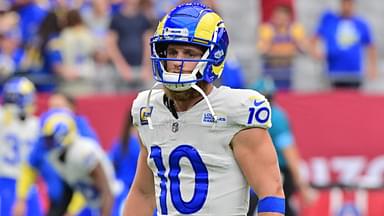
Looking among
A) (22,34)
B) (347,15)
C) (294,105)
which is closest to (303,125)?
(294,105)

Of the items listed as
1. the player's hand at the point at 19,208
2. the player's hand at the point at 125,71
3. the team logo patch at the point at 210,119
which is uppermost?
the team logo patch at the point at 210,119

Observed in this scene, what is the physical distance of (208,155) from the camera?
A: 5.17 m

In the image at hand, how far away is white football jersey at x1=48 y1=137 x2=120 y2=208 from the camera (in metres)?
9.64

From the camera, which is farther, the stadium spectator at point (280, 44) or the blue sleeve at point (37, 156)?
the stadium spectator at point (280, 44)

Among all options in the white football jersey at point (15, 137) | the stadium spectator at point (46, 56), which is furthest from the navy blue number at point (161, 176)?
the stadium spectator at point (46, 56)

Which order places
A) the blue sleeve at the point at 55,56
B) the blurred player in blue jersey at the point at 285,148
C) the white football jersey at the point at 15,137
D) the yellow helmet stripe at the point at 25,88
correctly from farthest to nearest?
1. the blue sleeve at the point at 55,56
2. the white football jersey at the point at 15,137
3. the yellow helmet stripe at the point at 25,88
4. the blurred player in blue jersey at the point at 285,148

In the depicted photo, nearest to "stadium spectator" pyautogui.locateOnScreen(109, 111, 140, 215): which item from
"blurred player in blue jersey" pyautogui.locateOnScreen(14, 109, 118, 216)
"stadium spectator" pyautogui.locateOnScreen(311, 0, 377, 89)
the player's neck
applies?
"blurred player in blue jersey" pyautogui.locateOnScreen(14, 109, 118, 216)

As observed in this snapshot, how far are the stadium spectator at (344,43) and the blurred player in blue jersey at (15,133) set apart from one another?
11.1 ft

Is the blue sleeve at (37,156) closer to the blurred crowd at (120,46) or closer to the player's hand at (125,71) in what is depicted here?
the blurred crowd at (120,46)

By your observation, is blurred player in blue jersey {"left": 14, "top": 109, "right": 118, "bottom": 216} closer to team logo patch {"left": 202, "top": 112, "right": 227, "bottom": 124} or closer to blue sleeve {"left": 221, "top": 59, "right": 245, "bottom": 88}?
blue sleeve {"left": 221, "top": 59, "right": 245, "bottom": 88}

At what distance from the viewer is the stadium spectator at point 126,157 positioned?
10062 millimetres

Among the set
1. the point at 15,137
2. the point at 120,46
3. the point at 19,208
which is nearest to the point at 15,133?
the point at 15,137

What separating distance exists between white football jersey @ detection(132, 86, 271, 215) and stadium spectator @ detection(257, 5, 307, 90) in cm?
753

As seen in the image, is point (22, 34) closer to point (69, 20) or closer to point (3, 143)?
point (69, 20)
